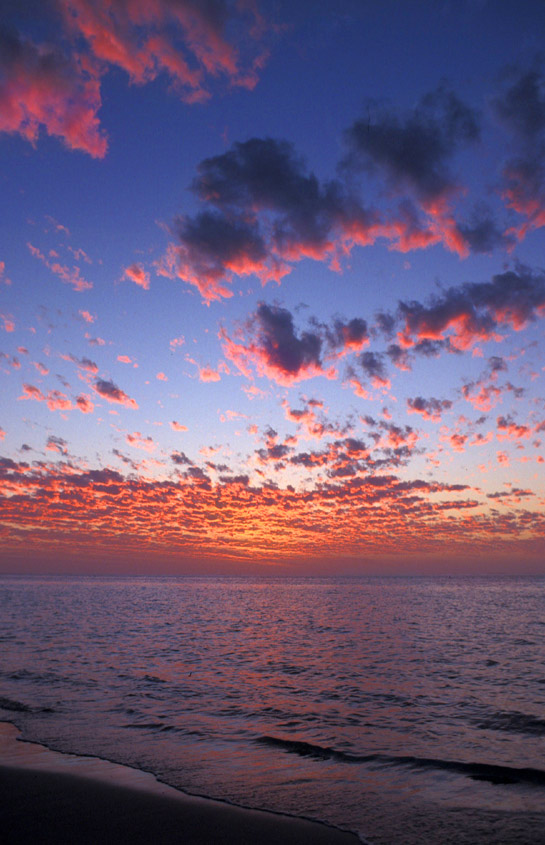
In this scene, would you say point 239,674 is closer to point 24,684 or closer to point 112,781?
point 24,684

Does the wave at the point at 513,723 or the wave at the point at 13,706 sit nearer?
the wave at the point at 513,723

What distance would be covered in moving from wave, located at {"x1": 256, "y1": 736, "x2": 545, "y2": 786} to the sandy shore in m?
4.00

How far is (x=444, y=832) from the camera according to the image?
7508mm

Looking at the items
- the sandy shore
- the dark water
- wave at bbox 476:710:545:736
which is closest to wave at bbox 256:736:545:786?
the dark water

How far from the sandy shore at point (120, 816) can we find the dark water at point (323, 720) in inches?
23.2

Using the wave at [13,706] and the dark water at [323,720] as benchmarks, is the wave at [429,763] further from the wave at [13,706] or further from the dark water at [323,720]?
the wave at [13,706]

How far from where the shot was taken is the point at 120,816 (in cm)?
773

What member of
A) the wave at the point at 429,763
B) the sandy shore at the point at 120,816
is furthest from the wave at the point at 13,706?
the wave at the point at 429,763

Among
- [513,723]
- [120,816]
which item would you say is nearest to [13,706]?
[120,816]

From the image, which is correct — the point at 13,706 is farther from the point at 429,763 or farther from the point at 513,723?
the point at 513,723

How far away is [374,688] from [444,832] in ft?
39.7

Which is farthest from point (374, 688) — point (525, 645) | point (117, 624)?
point (117, 624)

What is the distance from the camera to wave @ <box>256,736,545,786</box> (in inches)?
402

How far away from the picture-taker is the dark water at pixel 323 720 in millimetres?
8695
